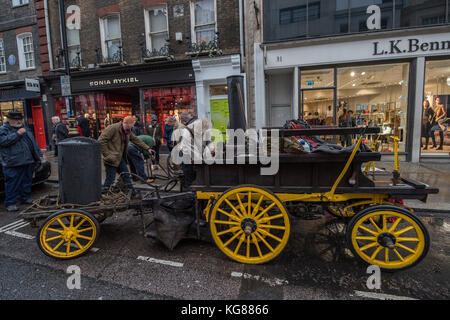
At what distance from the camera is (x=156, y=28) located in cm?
1142

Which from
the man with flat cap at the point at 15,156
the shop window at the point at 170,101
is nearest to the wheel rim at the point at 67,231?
the man with flat cap at the point at 15,156

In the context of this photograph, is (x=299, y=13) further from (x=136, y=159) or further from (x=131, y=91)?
(x=131, y=91)

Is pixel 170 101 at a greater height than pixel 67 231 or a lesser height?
greater

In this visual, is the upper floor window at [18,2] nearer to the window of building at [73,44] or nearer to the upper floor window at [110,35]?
the window of building at [73,44]

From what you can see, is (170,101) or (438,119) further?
(170,101)

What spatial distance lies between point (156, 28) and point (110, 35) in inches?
96.3

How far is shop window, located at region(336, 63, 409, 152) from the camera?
9.27 meters

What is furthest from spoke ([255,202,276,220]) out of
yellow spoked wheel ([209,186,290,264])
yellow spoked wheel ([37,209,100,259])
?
yellow spoked wheel ([37,209,100,259])

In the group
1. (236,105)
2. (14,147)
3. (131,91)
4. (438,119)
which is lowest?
(14,147)

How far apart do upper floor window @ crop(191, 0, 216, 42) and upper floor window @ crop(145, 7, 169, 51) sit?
137 centimetres

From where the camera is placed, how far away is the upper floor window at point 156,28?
11289mm

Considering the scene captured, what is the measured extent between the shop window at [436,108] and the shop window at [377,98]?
2.10ft

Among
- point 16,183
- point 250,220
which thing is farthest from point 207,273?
point 16,183

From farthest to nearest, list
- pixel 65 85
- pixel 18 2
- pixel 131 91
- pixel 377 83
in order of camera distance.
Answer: pixel 18 2
pixel 131 91
pixel 377 83
pixel 65 85
